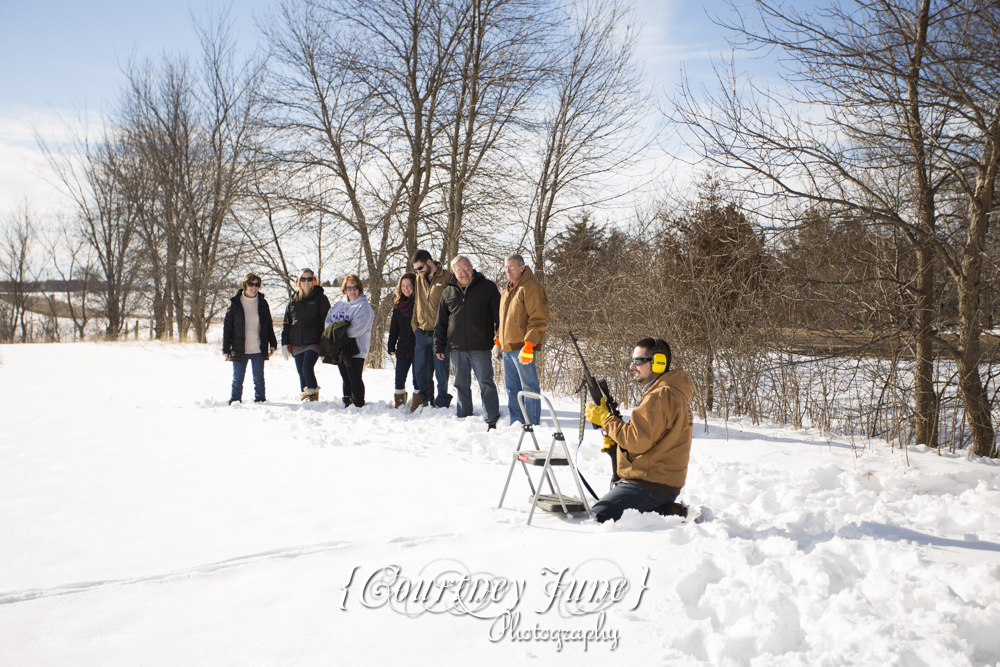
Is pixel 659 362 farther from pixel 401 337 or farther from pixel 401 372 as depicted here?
pixel 401 372

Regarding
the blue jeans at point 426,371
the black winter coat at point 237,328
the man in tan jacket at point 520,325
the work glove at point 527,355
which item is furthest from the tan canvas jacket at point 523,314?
the black winter coat at point 237,328

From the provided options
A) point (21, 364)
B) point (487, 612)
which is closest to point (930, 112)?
point (487, 612)

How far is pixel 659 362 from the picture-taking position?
3.97 meters

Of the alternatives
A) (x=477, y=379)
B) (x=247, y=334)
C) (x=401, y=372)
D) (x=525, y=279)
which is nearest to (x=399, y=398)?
(x=401, y=372)

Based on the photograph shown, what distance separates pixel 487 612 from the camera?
9.21ft

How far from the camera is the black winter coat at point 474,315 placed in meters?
7.46

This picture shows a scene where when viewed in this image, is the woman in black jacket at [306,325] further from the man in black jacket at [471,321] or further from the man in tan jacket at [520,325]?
the man in tan jacket at [520,325]

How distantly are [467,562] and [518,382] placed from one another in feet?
13.7

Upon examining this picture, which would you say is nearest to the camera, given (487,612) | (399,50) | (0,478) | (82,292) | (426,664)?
(426,664)

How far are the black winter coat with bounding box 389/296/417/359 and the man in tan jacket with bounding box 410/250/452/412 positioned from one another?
0.10 metres

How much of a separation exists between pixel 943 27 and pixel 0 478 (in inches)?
382

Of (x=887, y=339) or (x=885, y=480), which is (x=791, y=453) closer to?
(x=885, y=480)

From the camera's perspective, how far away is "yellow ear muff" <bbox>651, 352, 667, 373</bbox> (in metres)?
3.97

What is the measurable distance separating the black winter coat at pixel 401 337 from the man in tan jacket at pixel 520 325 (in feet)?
5.99
